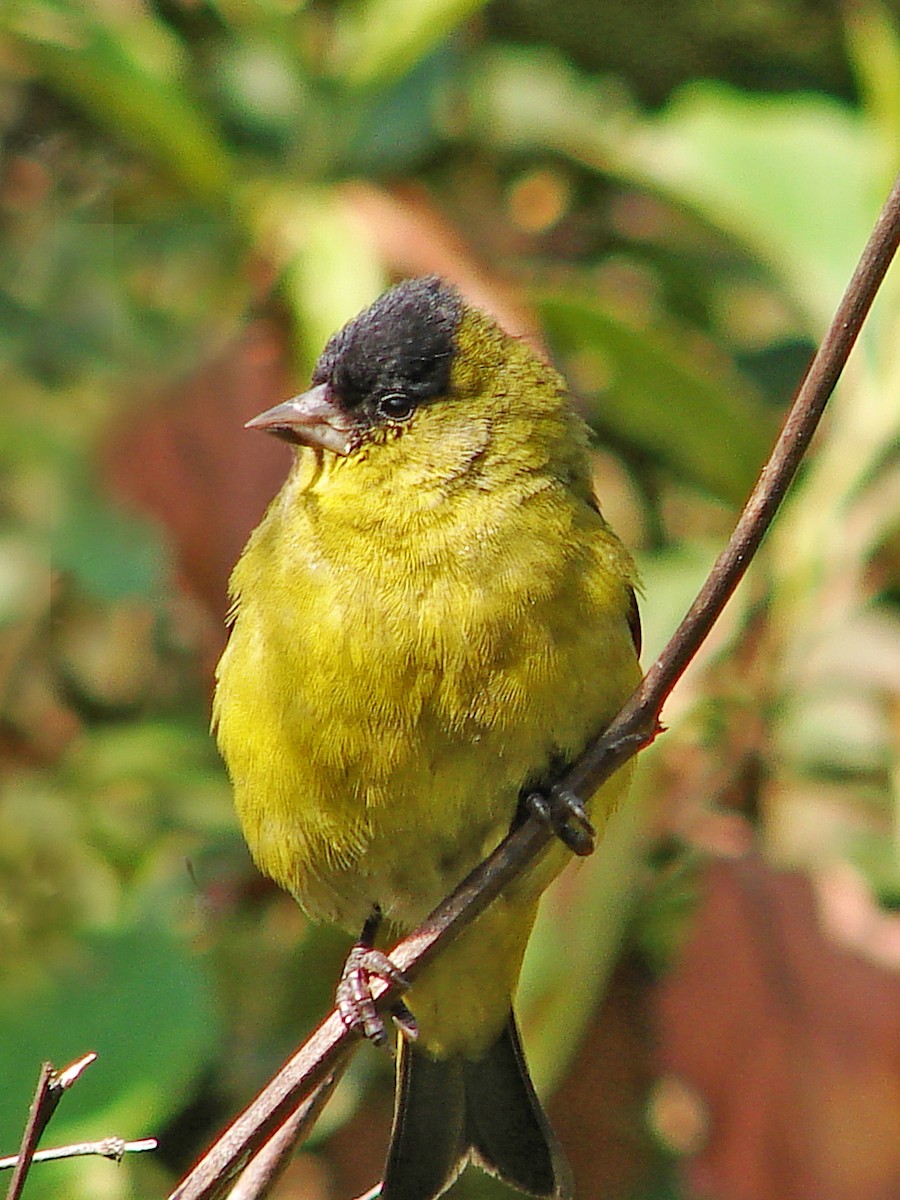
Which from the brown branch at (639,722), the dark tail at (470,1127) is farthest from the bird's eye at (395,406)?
the dark tail at (470,1127)

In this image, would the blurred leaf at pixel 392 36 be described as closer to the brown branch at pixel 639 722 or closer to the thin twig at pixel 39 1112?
the brown branch at pixel 639 722

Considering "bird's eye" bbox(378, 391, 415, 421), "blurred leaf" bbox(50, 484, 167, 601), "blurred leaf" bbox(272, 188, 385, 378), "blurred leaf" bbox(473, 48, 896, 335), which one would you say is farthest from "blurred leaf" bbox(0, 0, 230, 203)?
"bird's eye" bbox(378, 391, 415, 421)

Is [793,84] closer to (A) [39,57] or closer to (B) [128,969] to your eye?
(A) [39,57]

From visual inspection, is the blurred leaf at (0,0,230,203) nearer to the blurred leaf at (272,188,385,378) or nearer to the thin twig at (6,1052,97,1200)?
the blurred leaf at (272,188,385,378)

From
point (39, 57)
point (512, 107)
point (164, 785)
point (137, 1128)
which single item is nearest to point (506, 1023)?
point (137, 1128)

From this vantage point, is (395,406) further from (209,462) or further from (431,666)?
(209,462)

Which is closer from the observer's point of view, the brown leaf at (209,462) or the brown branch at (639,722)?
the brown branch at (639,722)
